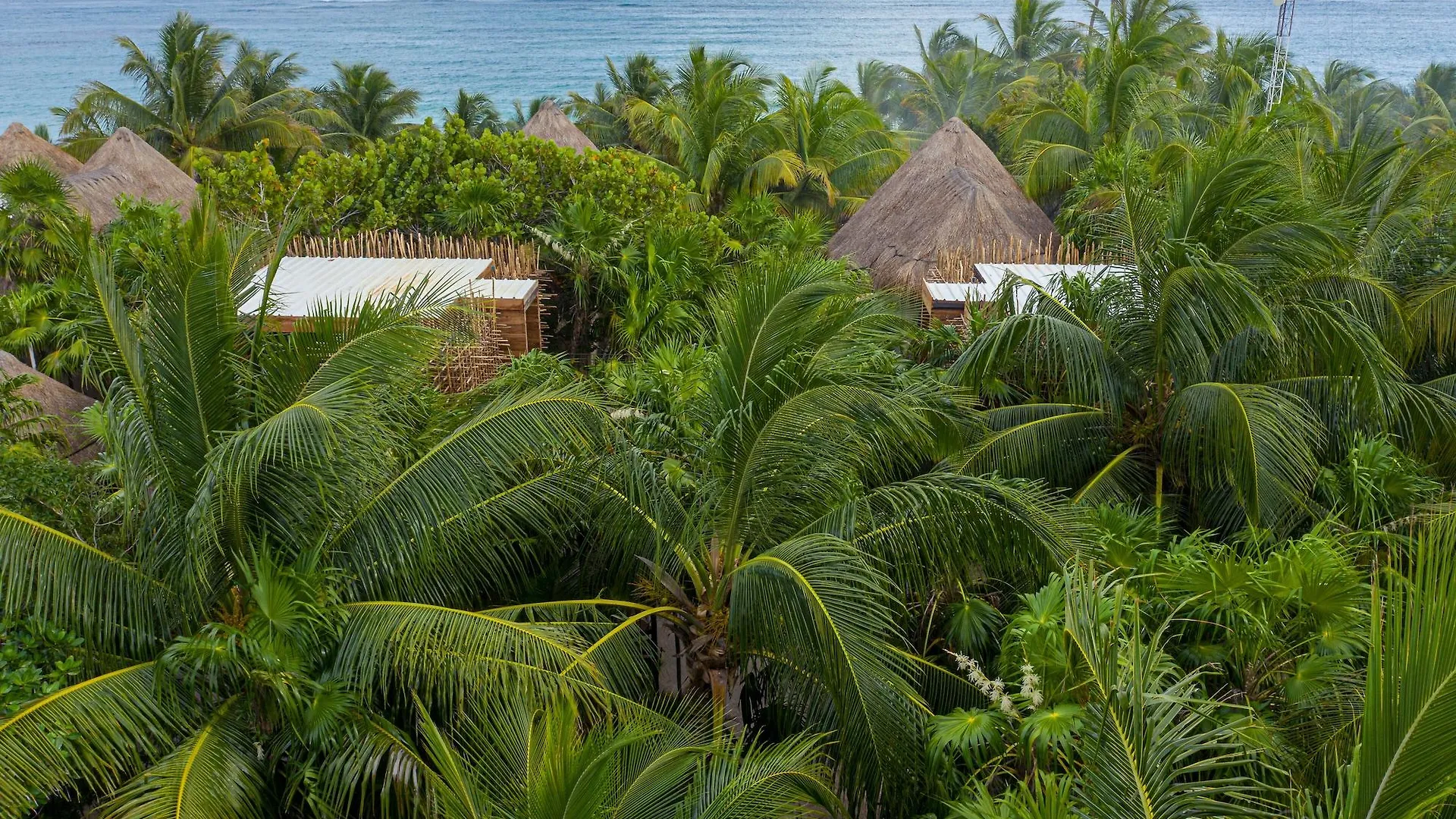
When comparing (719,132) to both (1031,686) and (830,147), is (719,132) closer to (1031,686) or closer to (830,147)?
(830,147)

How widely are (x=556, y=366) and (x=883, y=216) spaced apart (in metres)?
8.29

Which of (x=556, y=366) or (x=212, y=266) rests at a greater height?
(x=212, y=266)

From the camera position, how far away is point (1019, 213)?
51.9 feet

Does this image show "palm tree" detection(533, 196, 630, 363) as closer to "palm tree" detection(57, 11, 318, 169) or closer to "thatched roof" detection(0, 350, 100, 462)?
"thatched roof" detection(0, 350, 100, 462)

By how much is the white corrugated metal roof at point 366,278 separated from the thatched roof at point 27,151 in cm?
921

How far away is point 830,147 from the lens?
21.2 meters

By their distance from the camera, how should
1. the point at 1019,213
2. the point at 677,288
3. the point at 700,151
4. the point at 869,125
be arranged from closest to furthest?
1. the point at 677,288
2. the point at 1019,213
3. the point at 700,151
4. the point at 869,125

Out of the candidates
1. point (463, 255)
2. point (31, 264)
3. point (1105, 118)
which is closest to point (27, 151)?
point (31, 264)

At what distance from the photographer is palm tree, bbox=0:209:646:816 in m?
5.16

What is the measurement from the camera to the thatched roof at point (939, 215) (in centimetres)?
1470

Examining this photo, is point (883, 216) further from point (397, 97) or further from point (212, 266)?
point (397, 97)

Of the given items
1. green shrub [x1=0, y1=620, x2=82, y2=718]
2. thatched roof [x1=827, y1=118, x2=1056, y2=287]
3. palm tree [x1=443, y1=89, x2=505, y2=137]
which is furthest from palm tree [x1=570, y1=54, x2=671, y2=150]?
green shrub [x1=0, y1=620, x2=82, y2=718]

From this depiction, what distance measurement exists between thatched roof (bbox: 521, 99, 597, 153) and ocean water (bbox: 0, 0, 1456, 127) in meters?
61.2

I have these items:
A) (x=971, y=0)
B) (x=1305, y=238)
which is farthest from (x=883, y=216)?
(x=971, y=0)
